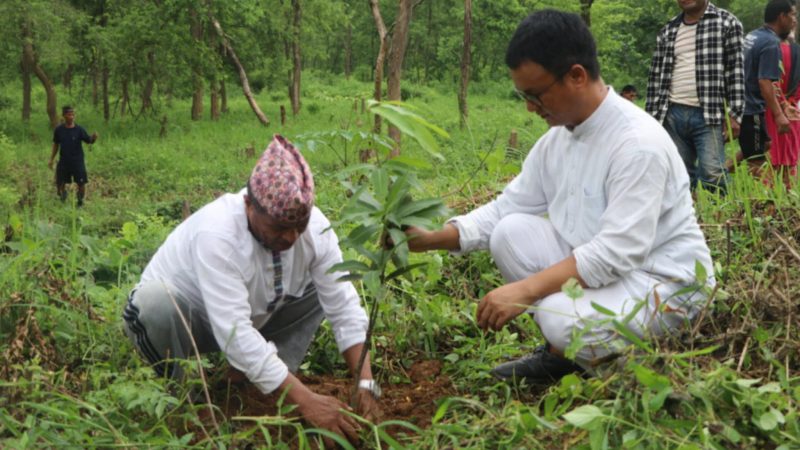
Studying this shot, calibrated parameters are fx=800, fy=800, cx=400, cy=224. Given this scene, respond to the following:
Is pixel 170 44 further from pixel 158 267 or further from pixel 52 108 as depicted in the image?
pixel 158 267

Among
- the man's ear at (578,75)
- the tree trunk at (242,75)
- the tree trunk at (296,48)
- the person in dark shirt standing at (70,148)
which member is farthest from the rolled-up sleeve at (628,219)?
the tree trunk at (296,48)

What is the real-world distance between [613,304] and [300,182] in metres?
1.03

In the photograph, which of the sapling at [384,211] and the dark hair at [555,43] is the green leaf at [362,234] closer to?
the sapling at [384,211]

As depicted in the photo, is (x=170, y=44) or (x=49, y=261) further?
(x=170, y=44)

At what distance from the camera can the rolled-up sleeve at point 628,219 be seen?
2.37m

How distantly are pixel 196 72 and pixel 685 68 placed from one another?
1644cm

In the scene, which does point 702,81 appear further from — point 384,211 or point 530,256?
point 384,211

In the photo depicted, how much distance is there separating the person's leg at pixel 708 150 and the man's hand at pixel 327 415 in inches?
117

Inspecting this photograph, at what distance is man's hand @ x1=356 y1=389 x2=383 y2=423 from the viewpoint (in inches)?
102

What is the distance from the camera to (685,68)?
15.8 feet

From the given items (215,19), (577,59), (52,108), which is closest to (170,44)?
(215,19)

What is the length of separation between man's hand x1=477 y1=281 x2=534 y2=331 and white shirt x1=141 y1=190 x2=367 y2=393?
0.48 meters

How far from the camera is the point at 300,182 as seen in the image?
237 cm

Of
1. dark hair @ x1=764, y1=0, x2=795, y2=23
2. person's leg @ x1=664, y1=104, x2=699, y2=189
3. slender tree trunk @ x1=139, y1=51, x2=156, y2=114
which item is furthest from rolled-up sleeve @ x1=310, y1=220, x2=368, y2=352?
slender tree trunk @ x1=139, y1=51, x2=156, y2=114
